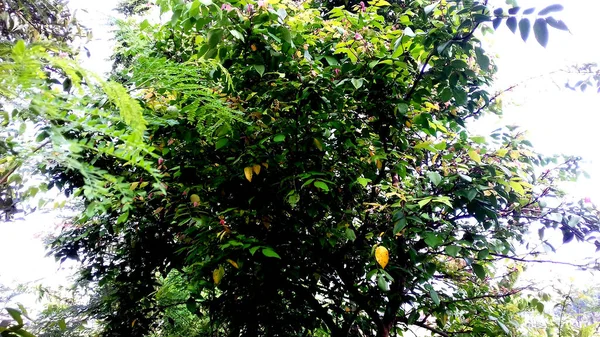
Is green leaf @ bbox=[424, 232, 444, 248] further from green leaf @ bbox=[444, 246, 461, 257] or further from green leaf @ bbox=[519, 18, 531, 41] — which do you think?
green leaf @ bbox=[519, 18, 531, 41]

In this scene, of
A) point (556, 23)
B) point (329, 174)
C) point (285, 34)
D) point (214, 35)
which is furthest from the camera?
point (329, 174)

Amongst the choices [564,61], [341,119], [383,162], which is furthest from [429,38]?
[564,61]

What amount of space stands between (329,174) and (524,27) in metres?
0.76

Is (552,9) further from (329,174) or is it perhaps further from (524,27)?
(329,174)

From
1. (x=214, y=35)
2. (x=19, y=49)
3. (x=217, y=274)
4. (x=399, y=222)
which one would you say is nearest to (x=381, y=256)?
(x=399, y=222)

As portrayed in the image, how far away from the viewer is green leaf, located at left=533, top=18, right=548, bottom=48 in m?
0.78

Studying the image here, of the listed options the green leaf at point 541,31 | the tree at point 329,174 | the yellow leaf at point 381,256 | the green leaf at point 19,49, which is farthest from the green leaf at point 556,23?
the green leaf at point 19,49

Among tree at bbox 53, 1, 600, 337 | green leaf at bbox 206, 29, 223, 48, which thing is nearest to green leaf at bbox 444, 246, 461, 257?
tree at bbox 53, 1, 600, 337

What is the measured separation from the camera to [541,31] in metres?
0.78

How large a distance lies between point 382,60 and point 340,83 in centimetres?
17

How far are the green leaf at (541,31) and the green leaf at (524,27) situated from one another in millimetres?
20

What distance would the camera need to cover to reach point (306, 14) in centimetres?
143

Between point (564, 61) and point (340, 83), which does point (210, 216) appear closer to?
point (340, 83)

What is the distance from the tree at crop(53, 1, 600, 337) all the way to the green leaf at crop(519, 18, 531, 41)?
0.76 feet
